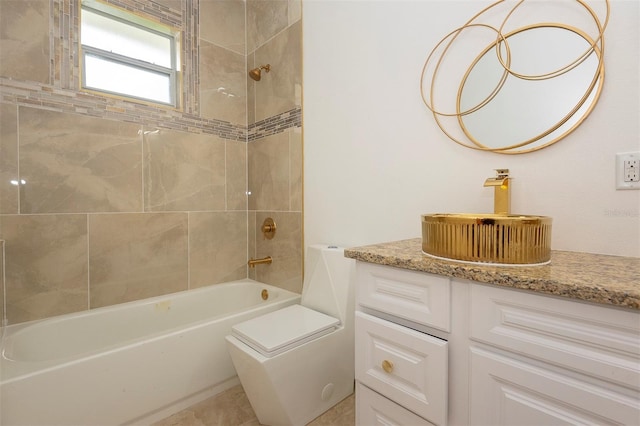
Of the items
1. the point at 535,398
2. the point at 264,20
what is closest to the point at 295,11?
the point at 264,20

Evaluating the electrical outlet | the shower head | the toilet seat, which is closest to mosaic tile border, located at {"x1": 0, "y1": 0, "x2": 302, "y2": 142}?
the shower head

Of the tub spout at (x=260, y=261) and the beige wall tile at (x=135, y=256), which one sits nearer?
the beige wall tile at (x=135, y=256)

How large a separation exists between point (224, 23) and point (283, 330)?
231 cm

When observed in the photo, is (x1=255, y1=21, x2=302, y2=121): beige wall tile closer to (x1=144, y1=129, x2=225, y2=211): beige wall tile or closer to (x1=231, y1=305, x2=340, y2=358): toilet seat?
(x1=144, y1=129, x2=225, y2=211): beige wall tile

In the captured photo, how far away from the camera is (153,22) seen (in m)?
1.99

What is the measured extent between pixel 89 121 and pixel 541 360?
2.31 m

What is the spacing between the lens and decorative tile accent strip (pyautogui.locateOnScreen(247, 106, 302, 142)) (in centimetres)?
205

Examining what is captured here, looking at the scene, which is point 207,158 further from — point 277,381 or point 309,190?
point 277,381

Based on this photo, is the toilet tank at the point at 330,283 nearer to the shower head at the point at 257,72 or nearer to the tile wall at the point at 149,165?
the tile wall at the point at 149,165

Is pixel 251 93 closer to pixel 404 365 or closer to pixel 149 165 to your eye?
pixel 149 165

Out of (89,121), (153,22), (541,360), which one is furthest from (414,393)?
(153,22)

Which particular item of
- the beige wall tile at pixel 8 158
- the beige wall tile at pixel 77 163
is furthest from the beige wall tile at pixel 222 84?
the beige wall tile at pixel 8 158

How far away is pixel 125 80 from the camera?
1.95m

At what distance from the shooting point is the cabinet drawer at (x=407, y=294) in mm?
785
